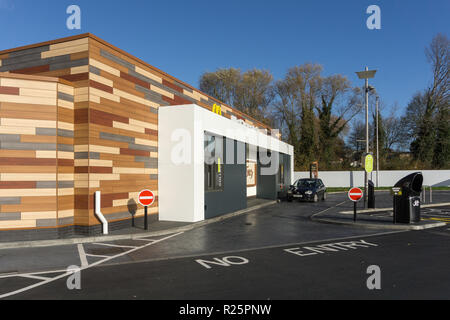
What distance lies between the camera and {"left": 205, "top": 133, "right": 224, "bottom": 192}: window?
13.8 m

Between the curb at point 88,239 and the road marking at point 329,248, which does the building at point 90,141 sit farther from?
the road marking at point 329,248

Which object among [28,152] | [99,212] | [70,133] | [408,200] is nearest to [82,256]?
[99,212]

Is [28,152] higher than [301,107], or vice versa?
[301,107]

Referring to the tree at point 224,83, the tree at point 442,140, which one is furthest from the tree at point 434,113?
the tree at point 224,83

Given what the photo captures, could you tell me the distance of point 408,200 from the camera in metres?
11.7

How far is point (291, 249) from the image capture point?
8328 mm

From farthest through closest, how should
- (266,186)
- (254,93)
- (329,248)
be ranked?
Result: (254,93) → (266,186) → (329,248)

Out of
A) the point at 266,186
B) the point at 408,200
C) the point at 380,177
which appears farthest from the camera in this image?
the point at 380,177

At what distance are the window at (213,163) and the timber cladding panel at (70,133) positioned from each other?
2727 mm

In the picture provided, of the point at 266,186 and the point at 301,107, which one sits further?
the point at 301,107

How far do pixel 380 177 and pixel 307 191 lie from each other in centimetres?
2109

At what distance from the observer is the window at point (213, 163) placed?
1380cm

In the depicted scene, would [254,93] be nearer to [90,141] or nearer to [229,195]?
[229,195]

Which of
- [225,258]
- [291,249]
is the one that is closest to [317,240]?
[291,249]
